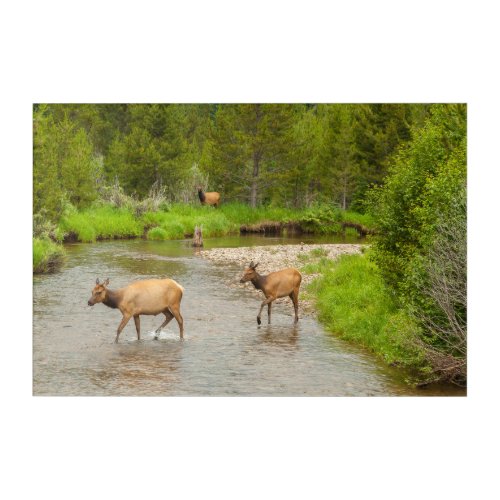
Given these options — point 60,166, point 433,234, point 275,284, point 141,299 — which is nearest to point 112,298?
point 141,299

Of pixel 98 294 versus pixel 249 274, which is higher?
pixel 249 274

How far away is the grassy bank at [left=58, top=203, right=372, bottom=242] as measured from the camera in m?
25.5

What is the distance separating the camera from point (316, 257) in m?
24.2

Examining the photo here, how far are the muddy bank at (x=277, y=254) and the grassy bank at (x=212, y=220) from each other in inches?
36.1

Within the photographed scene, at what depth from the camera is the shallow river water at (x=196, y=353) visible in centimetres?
1244

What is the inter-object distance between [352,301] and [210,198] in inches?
384

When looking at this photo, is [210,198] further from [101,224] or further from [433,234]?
[433,234]

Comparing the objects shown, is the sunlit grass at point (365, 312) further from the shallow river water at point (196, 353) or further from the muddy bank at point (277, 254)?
the muddy bank at point (277, 254)

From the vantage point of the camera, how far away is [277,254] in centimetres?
2459

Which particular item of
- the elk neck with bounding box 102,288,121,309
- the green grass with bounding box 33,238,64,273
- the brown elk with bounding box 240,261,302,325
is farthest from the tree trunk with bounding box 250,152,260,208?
the elk neck with bounding box 102,288,121,309

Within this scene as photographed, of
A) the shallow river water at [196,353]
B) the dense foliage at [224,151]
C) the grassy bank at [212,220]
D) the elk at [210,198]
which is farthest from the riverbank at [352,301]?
the dense foliage at [224,151]

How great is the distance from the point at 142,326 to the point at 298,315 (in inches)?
140

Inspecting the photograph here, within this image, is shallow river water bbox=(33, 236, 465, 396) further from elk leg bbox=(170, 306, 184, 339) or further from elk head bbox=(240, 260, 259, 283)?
elk head bbox=(240, 260, 259, 283)

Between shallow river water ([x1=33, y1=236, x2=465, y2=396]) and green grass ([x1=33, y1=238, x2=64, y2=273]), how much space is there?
0.28 metres
